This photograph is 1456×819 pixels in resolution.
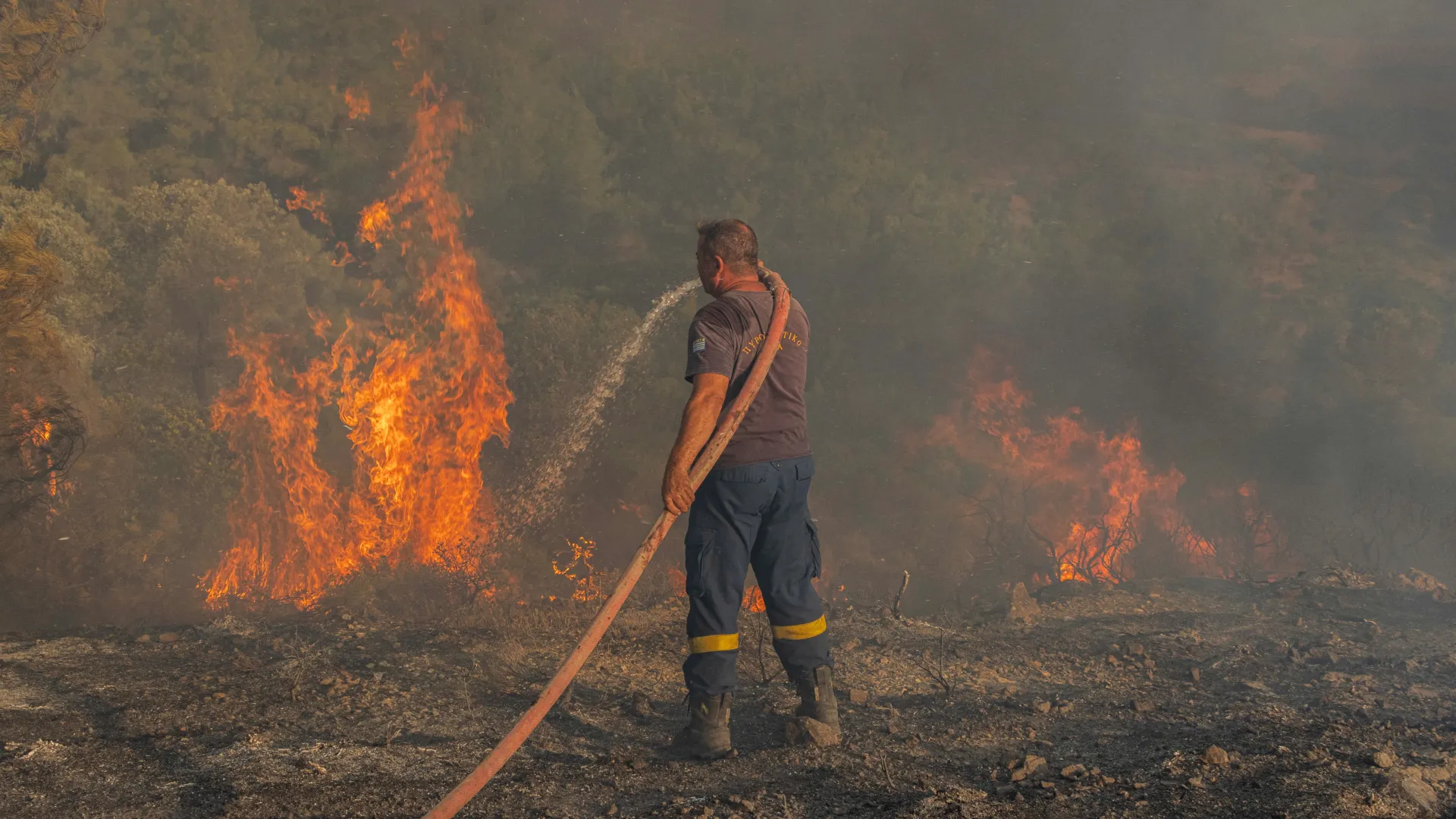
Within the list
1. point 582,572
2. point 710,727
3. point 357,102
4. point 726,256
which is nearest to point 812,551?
point 710,727

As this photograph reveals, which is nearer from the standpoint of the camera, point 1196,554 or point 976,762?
point 976,762

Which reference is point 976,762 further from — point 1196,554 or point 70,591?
point 1196,554

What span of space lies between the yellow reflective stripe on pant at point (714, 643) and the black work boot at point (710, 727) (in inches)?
7.4

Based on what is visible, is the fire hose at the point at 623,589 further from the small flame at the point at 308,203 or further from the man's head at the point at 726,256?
the small flame at the point at 308,203

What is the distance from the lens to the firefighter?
4.07 meters

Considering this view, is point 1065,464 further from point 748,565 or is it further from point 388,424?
point 748,565

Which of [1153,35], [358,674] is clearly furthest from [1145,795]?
[1153,35]

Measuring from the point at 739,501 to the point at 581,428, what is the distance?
8.57 m

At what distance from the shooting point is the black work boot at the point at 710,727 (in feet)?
13.5

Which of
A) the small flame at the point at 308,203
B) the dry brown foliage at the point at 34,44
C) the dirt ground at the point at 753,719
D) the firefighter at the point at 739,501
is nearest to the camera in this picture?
the dirt ground at the point at 753,719

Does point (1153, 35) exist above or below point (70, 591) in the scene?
above

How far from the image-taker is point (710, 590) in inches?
163

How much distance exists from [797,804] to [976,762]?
945 millimetres

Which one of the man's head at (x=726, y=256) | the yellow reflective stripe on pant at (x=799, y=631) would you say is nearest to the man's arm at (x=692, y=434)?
the man's head at (x=726, y=256)
